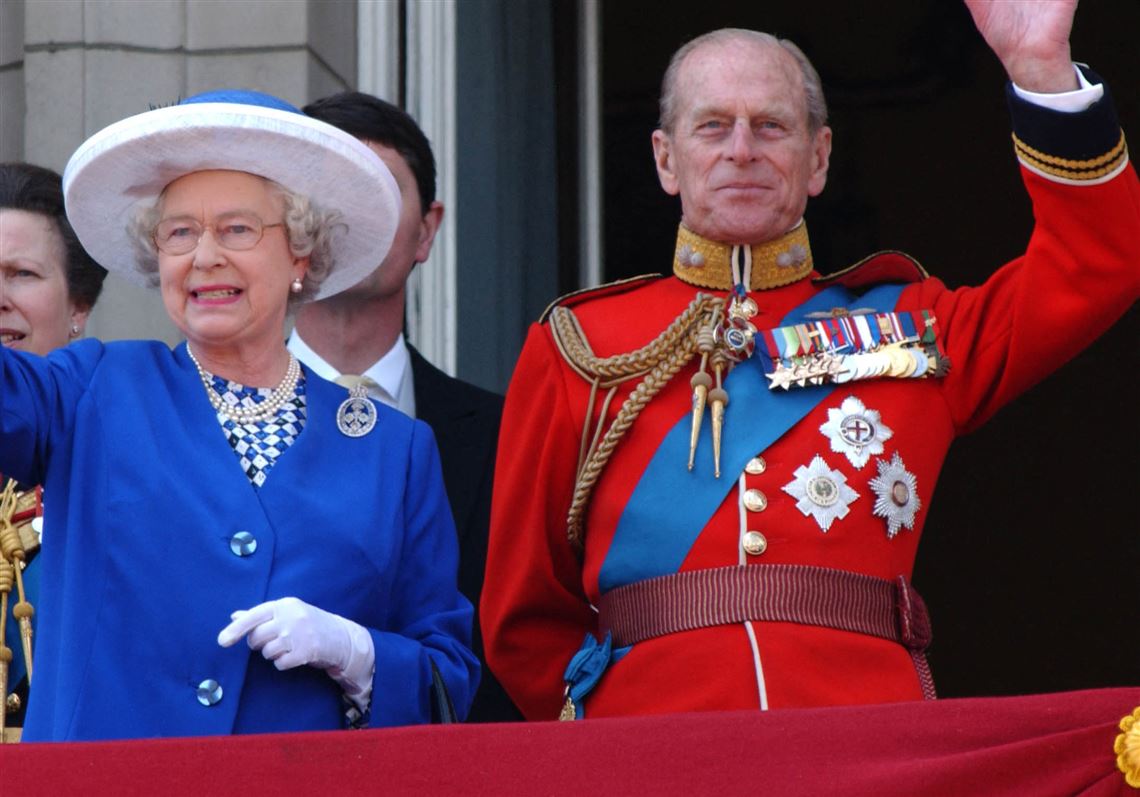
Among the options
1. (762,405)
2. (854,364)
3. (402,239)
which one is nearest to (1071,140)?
(854,364)

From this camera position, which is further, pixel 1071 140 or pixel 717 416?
pixel 717 416

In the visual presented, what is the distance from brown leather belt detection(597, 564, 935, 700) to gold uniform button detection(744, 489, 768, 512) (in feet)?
0.28

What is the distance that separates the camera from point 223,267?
3338 millimetres

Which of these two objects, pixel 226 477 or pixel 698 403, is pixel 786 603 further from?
pixel 226 477

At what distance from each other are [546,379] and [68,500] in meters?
0.82

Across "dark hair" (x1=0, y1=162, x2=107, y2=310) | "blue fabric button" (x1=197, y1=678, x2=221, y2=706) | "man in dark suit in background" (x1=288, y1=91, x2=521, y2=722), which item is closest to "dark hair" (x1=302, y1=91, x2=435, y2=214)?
"man in dark suit in background" (x1=288, y1=91, x2=521, y2=722)

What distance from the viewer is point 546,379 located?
369 cm

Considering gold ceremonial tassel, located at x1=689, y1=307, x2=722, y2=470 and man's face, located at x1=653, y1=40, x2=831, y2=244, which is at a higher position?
man's face, located at x1=653, y1=40, x2=831, y2=244

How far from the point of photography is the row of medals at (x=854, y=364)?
3.51m

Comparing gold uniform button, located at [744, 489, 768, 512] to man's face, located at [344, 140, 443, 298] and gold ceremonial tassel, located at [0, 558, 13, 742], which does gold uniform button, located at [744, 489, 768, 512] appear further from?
man's face, located at [344, 140, 443, 298]

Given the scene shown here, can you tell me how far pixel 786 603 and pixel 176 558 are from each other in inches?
32.9

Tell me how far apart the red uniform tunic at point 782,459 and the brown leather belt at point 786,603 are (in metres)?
0.02

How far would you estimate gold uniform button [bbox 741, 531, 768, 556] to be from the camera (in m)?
3.40

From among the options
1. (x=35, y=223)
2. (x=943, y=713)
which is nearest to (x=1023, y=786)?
(x=943, y=713)
